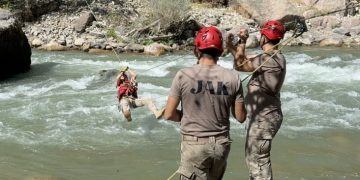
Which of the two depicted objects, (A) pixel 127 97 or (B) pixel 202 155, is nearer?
(B) pixel 202 155

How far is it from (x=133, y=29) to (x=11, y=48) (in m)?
6.24

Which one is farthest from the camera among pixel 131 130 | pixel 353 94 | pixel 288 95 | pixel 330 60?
pixel 330 60

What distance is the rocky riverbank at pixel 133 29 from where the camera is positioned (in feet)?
58.4

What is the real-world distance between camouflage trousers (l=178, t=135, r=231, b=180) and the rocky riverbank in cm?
1298

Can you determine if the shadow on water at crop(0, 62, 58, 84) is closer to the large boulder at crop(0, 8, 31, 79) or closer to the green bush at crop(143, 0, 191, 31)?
the large boulder at crop(0, 8, 31, 79)

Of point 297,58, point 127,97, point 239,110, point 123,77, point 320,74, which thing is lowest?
point 297,58

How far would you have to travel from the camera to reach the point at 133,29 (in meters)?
19.0

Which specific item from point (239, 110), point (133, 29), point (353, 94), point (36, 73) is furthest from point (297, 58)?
point (239, 110)

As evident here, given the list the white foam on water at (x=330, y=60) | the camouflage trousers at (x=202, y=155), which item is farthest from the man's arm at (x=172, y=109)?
the white foam on water at (x=330, y=60)

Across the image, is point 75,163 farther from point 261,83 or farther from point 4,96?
point 4,96

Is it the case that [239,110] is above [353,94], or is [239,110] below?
above

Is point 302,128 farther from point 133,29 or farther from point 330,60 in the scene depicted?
point 133,29

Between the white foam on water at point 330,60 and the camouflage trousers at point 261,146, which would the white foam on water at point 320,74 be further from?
the camouflage trousers at point 261,146

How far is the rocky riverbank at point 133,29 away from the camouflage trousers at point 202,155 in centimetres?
1298
